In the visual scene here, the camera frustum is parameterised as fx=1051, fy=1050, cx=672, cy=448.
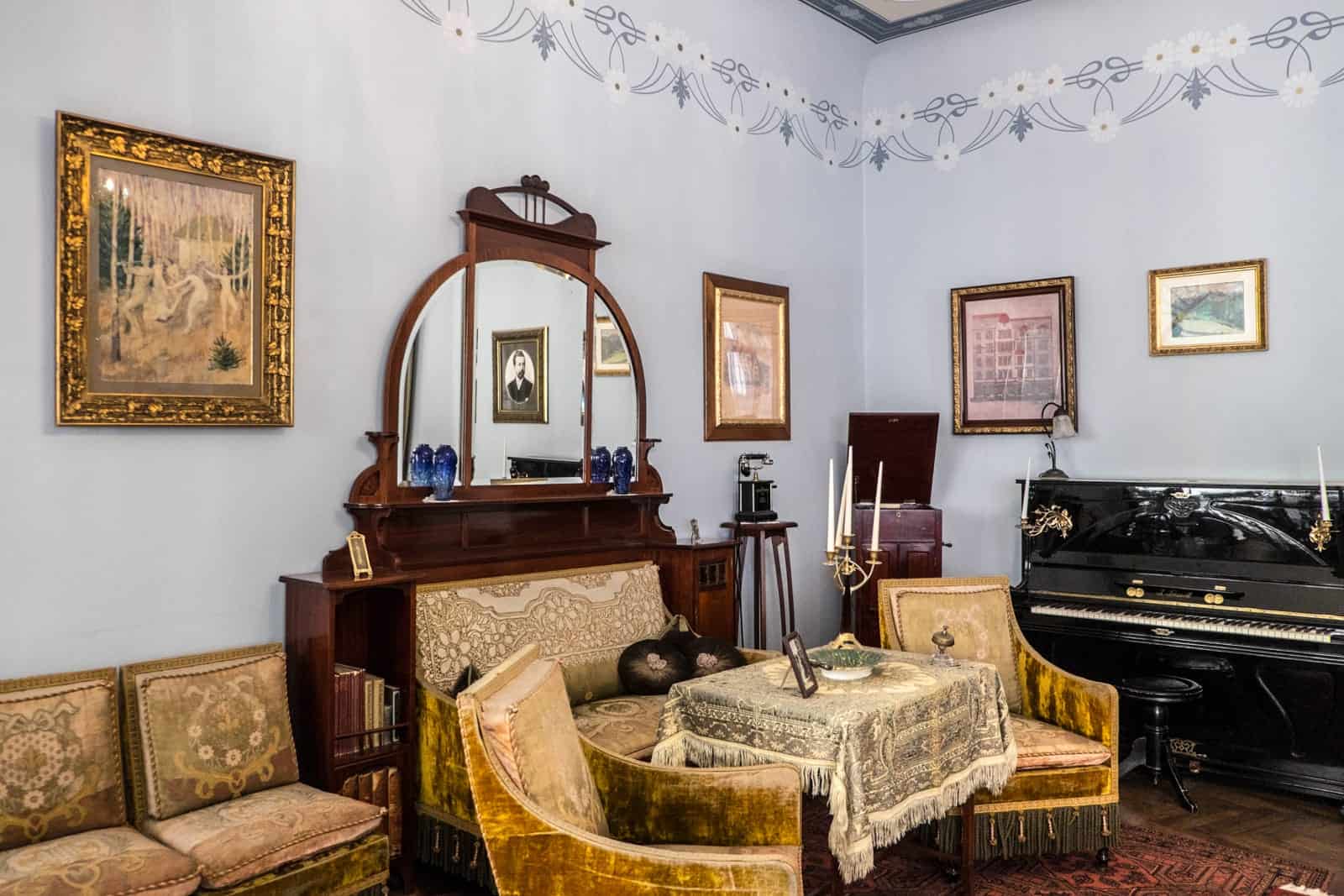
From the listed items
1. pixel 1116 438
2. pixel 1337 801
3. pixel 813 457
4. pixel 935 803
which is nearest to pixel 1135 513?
pixel 1116 438

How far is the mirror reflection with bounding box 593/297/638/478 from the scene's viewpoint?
185 inches

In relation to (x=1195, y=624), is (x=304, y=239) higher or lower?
higher

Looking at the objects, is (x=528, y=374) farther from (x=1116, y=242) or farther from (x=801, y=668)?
(x=1116, y=242)

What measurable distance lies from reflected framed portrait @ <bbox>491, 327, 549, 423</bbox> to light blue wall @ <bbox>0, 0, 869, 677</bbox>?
44 centimetres

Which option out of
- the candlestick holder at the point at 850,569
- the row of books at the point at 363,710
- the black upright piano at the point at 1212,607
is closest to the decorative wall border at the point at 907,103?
the black upright piano at the point at 1212,607

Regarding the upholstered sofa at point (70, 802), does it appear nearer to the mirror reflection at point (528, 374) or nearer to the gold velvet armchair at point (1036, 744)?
the mirror reflection at point (528, 374)

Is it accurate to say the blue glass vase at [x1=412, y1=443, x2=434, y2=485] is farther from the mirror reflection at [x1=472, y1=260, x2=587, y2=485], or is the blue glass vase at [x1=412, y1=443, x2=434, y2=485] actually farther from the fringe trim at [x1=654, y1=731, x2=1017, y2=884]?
the fringe trim at [x1=654, y1=731, x2=1017, y2=884]

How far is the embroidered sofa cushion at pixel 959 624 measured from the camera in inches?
165

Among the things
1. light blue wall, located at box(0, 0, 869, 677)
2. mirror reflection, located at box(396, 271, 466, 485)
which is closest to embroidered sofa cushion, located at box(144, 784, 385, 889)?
light blue wall, located at box(0, 0, 869, 677)

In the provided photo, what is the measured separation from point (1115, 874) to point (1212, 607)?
1440mm

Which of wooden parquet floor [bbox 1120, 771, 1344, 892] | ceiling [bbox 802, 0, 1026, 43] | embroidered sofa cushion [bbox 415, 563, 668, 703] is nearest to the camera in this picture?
embroidered sofa cushion [bbox 415, 563, 668, 703]

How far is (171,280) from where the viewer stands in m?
3.36

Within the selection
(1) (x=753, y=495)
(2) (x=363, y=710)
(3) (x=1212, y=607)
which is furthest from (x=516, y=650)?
(3) (x=1212, y=607)

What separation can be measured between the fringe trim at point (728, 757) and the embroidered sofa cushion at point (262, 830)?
2.88 feet
